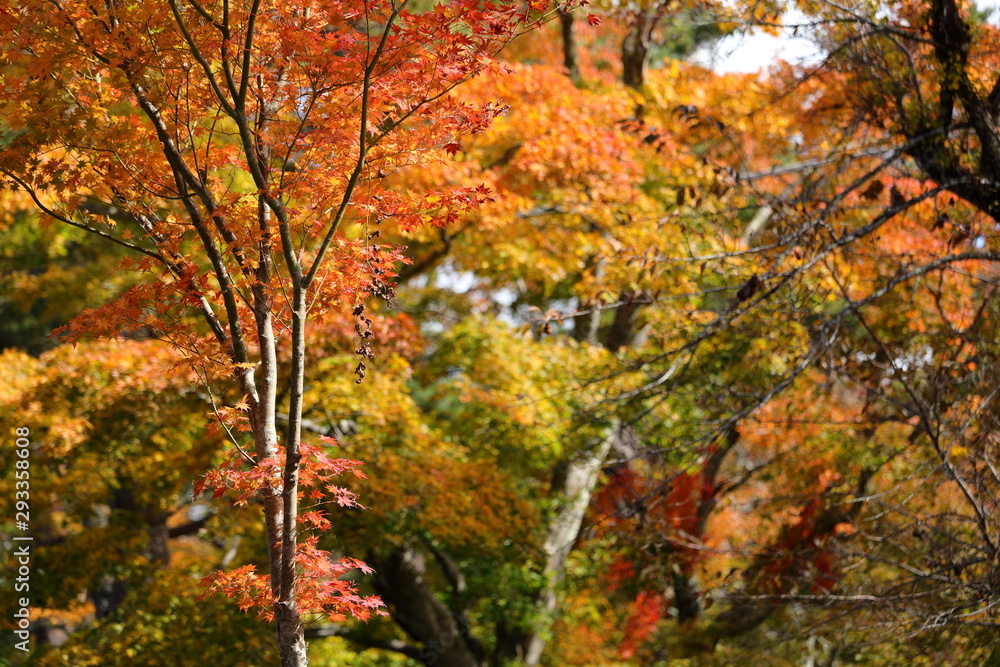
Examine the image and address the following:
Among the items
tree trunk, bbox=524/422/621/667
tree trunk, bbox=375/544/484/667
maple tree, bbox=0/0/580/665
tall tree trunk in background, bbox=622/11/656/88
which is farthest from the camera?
tall tree trunk in background, bbox=622/11/656/88

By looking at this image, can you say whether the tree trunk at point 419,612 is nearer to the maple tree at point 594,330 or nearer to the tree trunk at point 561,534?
the maple tree at point 594,330

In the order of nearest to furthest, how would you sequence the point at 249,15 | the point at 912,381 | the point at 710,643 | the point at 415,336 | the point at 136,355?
the point at 249,15 → the point at 912,381 → the point at 136,355 → the point at 415,336 → the point at 710,643

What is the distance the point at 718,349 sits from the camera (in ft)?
25.2

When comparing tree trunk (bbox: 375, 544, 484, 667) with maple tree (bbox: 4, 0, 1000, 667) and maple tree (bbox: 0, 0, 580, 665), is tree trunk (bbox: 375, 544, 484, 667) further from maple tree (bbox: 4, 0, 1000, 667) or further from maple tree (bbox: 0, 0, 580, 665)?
maple tree (bbox: 0, 0, 580, 665)

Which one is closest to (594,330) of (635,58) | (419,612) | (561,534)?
(561,534)

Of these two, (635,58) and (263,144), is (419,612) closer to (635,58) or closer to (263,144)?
Result: (263,144)

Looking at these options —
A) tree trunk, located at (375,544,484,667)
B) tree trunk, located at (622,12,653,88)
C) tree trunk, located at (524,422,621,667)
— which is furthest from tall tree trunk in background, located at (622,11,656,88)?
tree trunk, located at (375,544,484,667)

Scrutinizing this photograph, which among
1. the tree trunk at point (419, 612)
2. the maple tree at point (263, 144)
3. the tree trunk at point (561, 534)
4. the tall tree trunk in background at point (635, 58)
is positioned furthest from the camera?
the tall tree trunk in background at point (635, 58)

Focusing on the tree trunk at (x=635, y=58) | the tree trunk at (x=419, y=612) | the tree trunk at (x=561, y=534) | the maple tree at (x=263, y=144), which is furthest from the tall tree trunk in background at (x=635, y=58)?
the maple tree at (x=263, y=144)

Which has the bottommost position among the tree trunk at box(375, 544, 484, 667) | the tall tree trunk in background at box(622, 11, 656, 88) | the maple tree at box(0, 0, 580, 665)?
the tree trunk at box(375, 544, 484, 667)

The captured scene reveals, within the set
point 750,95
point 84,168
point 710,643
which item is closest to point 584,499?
point 710,643

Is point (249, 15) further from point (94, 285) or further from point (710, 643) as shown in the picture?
point (710, 643)

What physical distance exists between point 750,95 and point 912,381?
629 centimetres

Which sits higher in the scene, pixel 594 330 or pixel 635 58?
pixel 635 58
